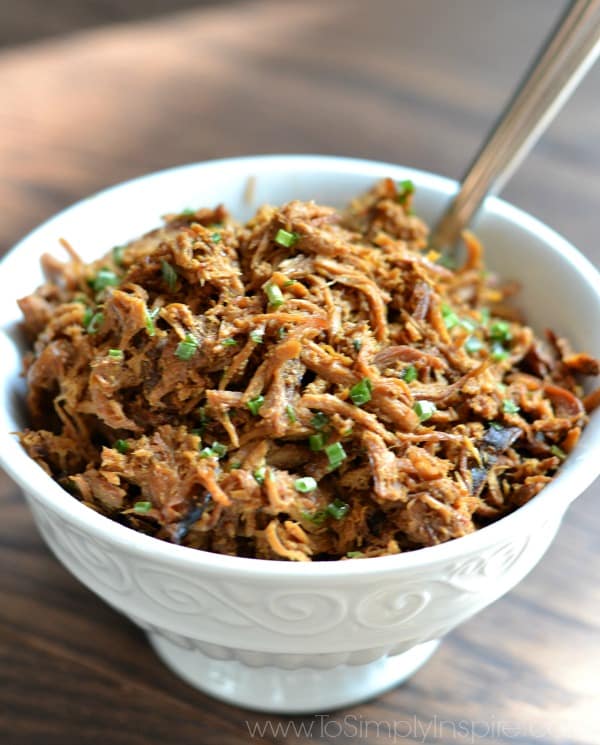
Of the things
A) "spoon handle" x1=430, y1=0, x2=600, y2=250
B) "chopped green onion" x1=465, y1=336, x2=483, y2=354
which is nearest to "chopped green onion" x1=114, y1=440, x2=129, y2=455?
"chopped green onion" x1=465, y1=336, x2=483, y2=354

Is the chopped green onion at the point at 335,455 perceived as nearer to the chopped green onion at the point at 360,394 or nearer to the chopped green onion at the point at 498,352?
the chopped green onion at the point at 360,394

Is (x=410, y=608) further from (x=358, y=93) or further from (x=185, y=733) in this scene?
(x=358, y=93)

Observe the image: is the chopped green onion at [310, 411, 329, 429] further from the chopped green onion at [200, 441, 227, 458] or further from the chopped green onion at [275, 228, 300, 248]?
the chopped green onion at [275, 228, 300, 248]

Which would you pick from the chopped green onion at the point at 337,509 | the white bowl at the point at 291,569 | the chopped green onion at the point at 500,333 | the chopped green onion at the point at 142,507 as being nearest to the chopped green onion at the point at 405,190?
the white bowl at the point at 291,569

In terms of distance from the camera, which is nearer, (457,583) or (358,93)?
(457,583)

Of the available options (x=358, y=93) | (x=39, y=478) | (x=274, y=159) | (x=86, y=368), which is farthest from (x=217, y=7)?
(x=39, y=478)
